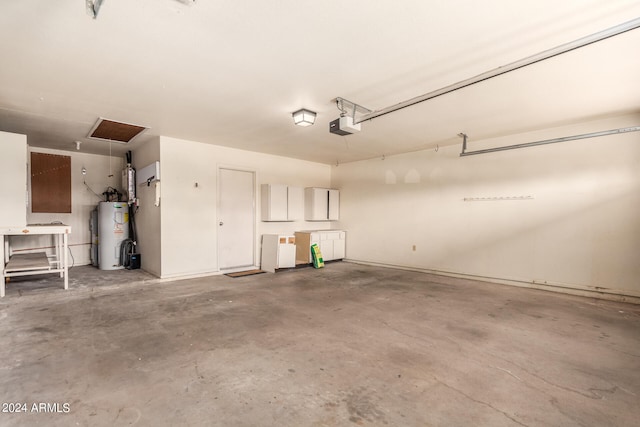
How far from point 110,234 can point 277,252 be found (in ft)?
12.0

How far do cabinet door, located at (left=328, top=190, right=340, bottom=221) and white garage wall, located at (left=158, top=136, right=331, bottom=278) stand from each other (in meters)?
2.08

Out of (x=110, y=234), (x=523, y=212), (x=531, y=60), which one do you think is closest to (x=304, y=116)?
(x=531, y=60)

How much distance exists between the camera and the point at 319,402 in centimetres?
196

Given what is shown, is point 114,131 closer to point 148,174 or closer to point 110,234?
point 148,174

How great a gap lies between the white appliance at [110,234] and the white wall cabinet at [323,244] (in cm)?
396

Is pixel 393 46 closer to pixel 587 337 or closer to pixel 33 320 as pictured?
pixel 587 337

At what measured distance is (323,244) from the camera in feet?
24.6

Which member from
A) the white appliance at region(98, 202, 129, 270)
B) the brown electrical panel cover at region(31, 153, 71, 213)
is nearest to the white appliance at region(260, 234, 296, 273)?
the white appliance at region(98, 202, 129, 270)

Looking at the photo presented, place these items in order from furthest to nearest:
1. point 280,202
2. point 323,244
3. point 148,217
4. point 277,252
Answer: point 323,244
point 280,202
point 277,252
point 148,217

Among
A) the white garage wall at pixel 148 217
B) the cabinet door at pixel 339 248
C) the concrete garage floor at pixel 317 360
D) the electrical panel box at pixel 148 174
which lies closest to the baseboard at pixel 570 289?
the concrete garage floor at pixel 317 360

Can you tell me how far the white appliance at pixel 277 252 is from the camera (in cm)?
643

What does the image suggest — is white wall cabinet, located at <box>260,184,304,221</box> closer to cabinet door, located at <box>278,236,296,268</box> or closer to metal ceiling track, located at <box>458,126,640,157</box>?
cabinet door, located at <box>278,236,296,268</box>

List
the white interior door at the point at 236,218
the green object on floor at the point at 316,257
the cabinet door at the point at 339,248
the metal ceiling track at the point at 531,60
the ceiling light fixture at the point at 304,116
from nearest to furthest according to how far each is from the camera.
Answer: the metal ceiling track at the point at 531,60
the ceiling light fixture at the point at 304,116
the white interior door at the point at 236,218
the green object on floor at the point at 316,257
the cabinet door at the point at 339,248

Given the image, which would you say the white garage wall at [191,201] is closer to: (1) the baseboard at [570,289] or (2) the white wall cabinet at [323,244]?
(2) the white wall cabinet at [323,244]
